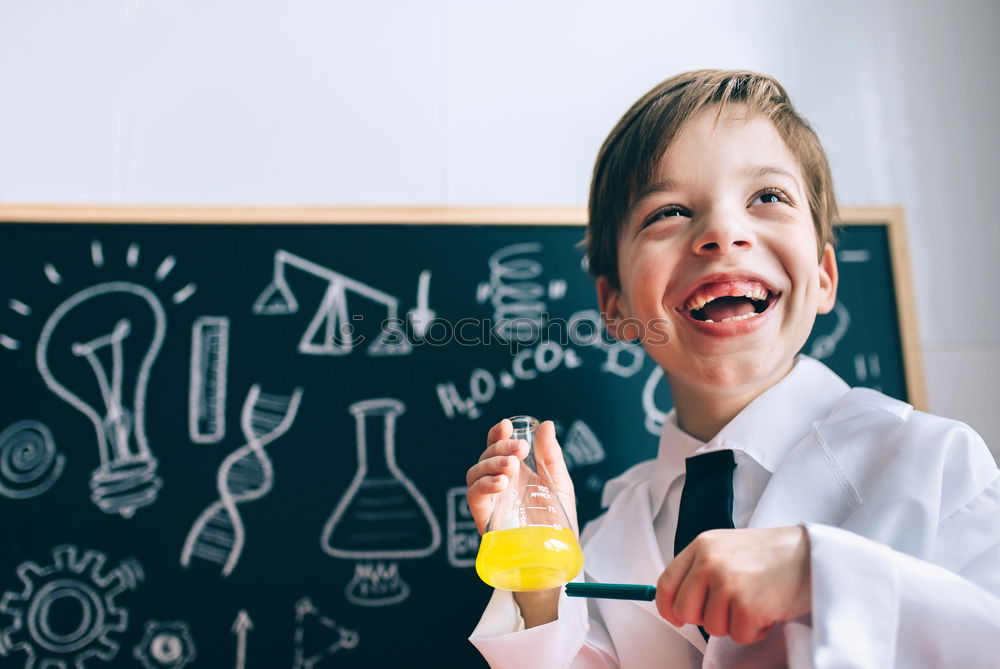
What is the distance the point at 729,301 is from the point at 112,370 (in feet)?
3.93

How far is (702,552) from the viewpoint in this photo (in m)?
0.75

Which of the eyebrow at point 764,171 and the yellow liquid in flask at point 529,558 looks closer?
the yellow liquid in flask at point 529,558

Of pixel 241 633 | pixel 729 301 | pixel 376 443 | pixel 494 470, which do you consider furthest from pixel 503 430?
pixel 241 633

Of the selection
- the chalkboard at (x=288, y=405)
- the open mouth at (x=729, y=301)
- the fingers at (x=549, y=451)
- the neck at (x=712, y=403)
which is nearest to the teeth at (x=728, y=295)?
the open mouth at (x=729, y=301)

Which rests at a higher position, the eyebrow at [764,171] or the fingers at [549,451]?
the eyebrow at [764,171]

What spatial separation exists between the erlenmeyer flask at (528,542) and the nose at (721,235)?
1.34ft

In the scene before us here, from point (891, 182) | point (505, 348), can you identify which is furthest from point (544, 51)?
point (891, 182)

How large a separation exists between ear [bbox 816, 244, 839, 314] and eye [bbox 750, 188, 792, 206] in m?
0.16

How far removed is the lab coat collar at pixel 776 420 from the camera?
3.32ft

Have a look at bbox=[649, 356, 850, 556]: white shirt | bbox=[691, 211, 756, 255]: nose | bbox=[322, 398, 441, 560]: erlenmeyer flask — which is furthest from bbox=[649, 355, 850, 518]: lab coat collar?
bbox=[322, 398, 441, 560]: erlenmeyer flask

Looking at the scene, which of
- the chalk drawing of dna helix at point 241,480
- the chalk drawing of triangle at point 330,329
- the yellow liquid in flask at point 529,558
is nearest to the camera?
the yellow liquid in flask at point 529,558

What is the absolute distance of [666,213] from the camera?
111cm

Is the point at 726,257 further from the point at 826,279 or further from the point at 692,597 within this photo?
the point at 692,597

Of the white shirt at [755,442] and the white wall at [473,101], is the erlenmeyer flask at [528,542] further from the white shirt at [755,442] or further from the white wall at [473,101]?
the white wall at [473,101]
